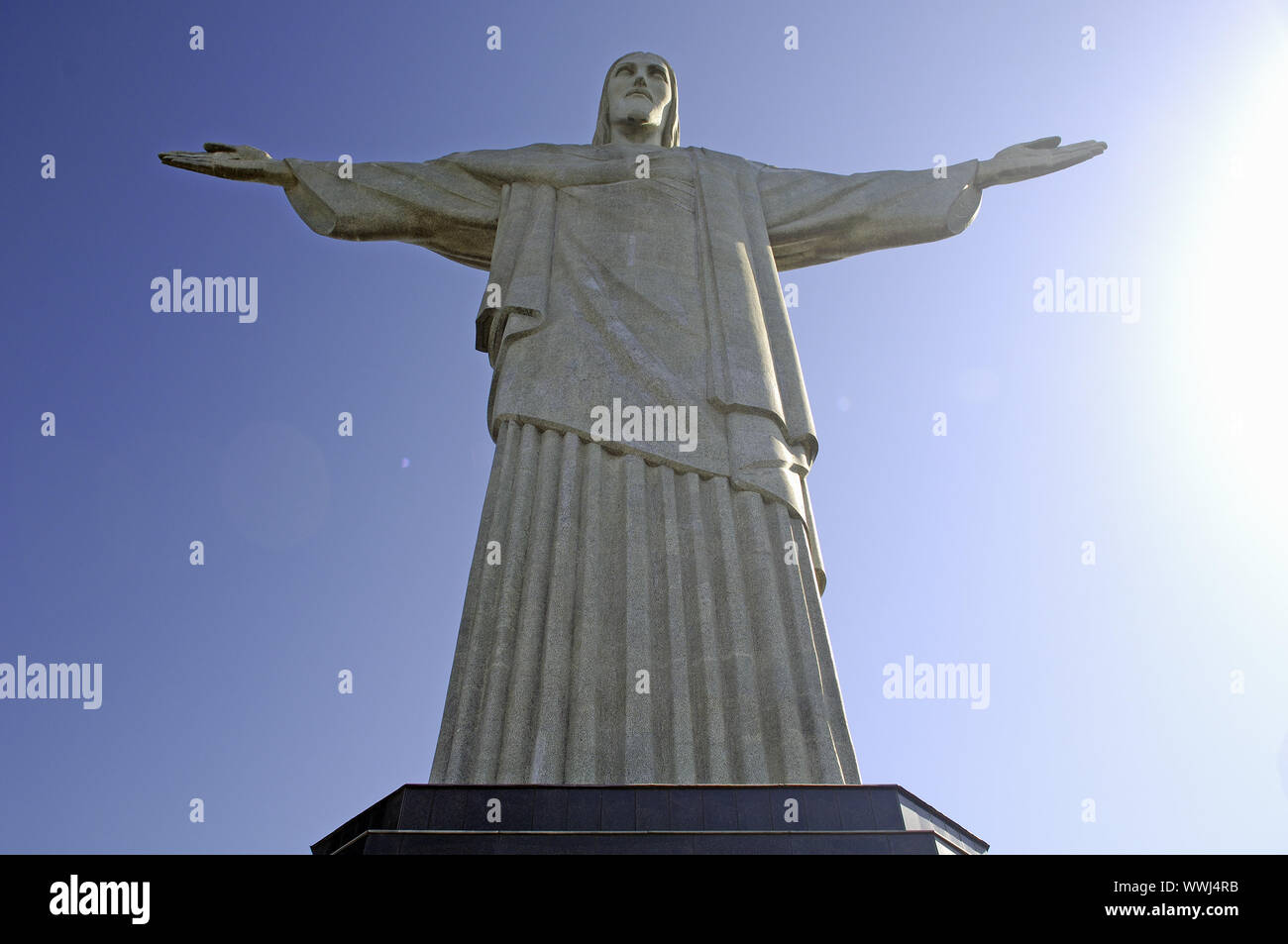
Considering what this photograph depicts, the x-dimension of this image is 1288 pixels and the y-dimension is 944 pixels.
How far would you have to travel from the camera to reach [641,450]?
793 cm

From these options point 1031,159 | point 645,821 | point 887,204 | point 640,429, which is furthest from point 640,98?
point 645,821

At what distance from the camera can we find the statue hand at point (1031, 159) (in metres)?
10.0

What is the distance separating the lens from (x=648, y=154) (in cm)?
1030

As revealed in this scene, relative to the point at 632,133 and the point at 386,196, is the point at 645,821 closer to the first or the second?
the point at 386,196

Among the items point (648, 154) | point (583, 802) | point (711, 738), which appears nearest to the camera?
point (583, 802)

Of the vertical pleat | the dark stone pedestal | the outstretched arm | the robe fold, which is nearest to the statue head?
the robe fold

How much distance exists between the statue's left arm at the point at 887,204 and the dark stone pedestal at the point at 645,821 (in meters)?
5.97

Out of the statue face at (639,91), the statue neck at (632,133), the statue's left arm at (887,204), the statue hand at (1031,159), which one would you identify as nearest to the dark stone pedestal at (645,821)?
the statue's left arm at (887,204)

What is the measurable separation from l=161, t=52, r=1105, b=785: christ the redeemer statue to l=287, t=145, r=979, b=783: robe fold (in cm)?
2

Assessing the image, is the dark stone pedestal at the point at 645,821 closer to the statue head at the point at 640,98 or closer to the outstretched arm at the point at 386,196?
the outstretched arm at the point at 386,196
